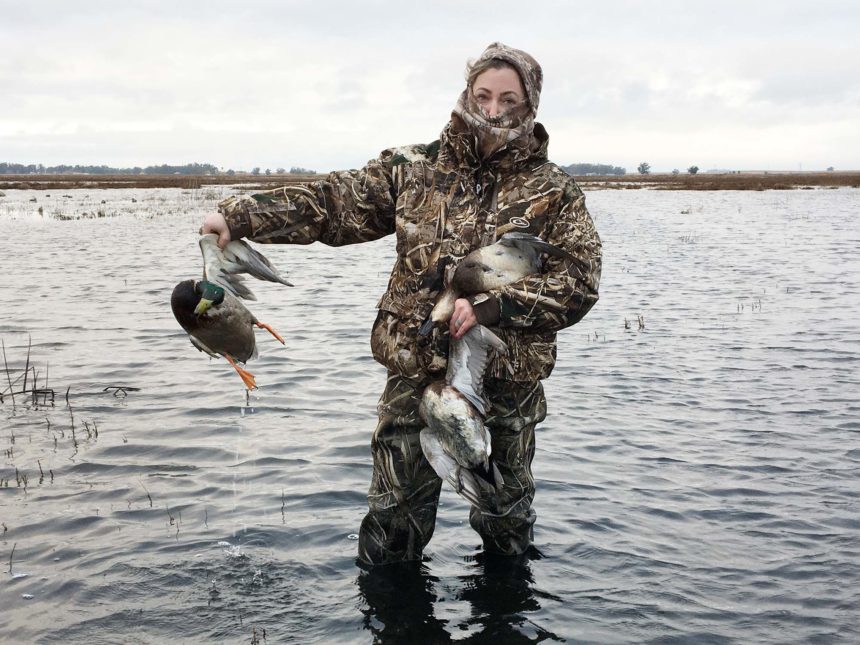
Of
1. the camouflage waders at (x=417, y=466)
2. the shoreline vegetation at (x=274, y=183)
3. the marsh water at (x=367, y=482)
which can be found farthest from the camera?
the shoreline vegetation at (x=274, y=183)

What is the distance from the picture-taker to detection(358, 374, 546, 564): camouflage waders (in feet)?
16.0

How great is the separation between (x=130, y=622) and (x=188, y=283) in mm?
1937

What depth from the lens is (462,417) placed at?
4371 mm

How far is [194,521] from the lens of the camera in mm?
6352

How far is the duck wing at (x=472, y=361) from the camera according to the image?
4.41m

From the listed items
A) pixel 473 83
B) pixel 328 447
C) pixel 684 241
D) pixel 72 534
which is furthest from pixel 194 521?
pixel 684 241

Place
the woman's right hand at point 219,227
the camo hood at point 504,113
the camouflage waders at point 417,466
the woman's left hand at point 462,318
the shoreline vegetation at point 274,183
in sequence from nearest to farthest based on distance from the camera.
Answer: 1. the woman's left hand at point 462,318
2. the camo hood at point 504,113
3. the woman's right hand at point 219,227
4. the camouflage waders at point 417,466
5. the shoreline vegetation at point 274,183

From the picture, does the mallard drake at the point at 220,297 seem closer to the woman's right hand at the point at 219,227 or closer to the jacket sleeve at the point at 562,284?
the woman's right hand at the point at 219,227

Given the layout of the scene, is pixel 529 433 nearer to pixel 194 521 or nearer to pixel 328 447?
pixel 194 521

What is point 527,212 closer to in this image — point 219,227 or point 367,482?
point 219,227

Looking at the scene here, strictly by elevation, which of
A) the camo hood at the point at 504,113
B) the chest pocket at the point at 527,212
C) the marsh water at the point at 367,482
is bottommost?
→ the marsh water at the point at 367,482

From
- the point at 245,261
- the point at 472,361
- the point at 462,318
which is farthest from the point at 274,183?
the point at 462,318

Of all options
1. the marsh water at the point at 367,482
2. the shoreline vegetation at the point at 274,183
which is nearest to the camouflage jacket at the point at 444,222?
the marsh water at the point at 367,482

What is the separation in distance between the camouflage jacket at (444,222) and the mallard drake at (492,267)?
0.29 feet
